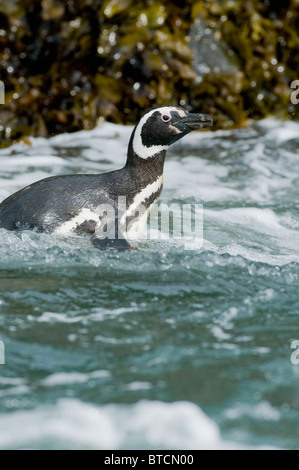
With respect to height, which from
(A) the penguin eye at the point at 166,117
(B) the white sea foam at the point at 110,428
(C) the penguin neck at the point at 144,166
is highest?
(A) the penguin eye at the point at 166,117

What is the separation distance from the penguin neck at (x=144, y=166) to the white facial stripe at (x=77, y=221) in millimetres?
395

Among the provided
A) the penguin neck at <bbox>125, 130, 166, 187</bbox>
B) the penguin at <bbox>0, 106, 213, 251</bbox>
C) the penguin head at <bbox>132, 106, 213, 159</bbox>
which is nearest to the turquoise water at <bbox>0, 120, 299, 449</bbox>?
the penguin at <bbox>0, 106, 213, 251</bbox>

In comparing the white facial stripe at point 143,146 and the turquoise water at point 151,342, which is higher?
the white facial stripe at point 143,146

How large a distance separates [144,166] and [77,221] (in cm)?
59

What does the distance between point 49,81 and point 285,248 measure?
4.42 meters

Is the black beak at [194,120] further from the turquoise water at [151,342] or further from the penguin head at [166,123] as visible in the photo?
the turquoise water at [151,342]

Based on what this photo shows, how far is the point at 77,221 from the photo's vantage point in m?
4.11

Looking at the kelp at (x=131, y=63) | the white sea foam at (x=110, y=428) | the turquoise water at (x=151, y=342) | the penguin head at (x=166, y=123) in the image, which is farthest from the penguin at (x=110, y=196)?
the kelp at (x=131, y=63)

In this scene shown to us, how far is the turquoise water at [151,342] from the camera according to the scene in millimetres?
2455

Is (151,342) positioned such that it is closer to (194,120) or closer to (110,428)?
(110,428)

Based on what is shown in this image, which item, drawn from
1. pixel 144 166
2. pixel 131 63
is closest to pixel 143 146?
pixel 144 166

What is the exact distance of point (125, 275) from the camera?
3611 mm

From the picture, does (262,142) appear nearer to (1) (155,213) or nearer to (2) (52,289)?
(1) (155,213)

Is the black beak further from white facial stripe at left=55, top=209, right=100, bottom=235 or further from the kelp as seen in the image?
the kelp
